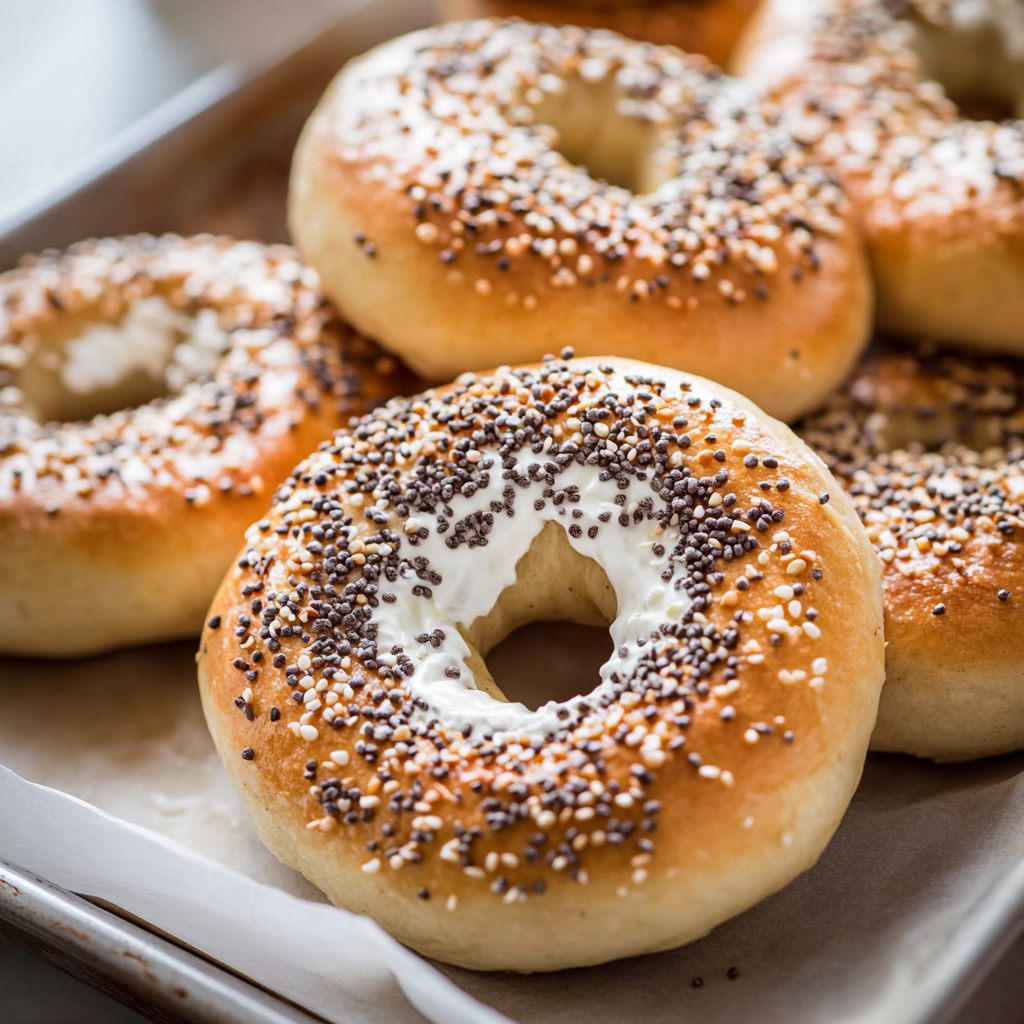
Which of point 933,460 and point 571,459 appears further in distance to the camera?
point 933,460

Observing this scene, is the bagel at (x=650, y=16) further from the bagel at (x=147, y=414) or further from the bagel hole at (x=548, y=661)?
the bagel hole at (x=548, y=661)

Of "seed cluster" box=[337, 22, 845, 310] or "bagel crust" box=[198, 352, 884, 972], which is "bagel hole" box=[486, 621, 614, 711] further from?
"seed cluster" box=[337, 22, 845, 310]

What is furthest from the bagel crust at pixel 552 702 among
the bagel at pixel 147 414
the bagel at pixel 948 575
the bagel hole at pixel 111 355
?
the bagel hole at pixel 111 355

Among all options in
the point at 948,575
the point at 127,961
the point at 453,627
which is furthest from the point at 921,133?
the point at 127,961

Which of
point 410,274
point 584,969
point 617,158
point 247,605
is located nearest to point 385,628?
point 247,605

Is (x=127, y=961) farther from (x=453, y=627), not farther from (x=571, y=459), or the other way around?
(x=571, y=459)

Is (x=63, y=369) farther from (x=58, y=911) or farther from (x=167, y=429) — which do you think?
(x=58, y=911)

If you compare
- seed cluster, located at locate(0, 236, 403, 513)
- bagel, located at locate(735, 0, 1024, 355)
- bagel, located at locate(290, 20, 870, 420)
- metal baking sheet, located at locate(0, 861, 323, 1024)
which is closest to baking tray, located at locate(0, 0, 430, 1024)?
seed cluster, located at locate(0, 236, 403, 513)
